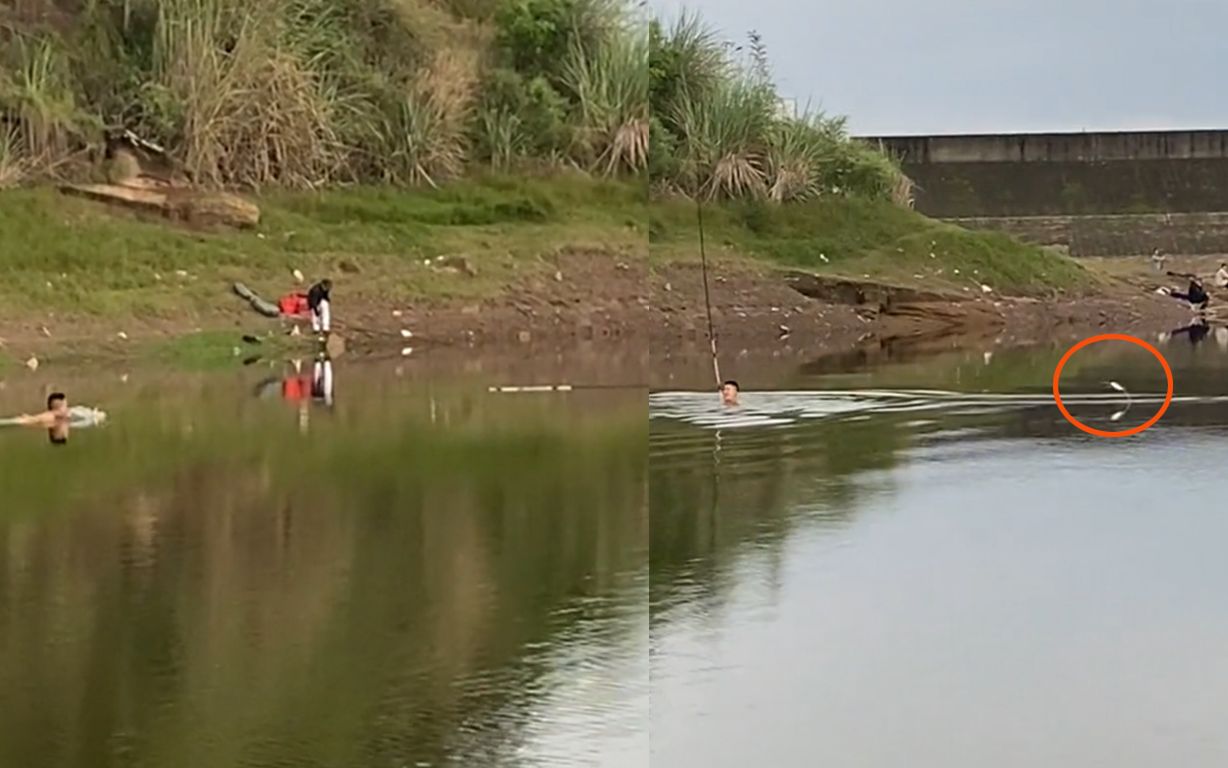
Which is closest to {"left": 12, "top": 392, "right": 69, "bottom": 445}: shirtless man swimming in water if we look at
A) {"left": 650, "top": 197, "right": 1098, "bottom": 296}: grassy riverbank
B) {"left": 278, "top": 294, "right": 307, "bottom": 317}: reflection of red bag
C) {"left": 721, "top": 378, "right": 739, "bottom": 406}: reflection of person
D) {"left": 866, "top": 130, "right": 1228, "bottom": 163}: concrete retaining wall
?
{"left": 721, "top": 378, "right": 739, "bottom": 406}: reflection of person

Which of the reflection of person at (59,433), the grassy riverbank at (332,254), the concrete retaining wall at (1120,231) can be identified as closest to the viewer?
the reflection of person at (59,433)

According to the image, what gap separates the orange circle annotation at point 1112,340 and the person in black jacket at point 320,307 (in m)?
6.13

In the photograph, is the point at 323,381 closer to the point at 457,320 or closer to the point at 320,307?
the point at 320,307

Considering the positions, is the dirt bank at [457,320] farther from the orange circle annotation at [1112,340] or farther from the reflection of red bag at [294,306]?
the orange circle annotation at [1112,340]

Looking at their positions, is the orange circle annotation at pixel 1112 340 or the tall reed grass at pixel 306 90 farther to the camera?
the tall reed grass at pixel 306 90

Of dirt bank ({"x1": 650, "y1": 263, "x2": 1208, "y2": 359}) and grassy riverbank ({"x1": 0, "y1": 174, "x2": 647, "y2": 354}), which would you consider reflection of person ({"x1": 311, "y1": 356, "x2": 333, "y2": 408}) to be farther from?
dirt bank ({"x1": 650, "y1": 263, "x2": 1208, "y2": 359})

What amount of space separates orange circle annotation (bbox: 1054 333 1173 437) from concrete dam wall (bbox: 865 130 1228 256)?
445 cm

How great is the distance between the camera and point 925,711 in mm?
4469

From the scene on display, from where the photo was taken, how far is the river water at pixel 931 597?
168 inches

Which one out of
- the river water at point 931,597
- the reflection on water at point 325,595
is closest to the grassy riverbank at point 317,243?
the reflection on water at point 325,595

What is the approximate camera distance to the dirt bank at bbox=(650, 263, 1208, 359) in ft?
52.1

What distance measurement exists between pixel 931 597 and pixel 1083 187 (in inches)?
725

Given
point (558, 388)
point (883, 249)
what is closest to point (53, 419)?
point (558, 388)

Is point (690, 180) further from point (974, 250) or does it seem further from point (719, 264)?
point (974, 250)
